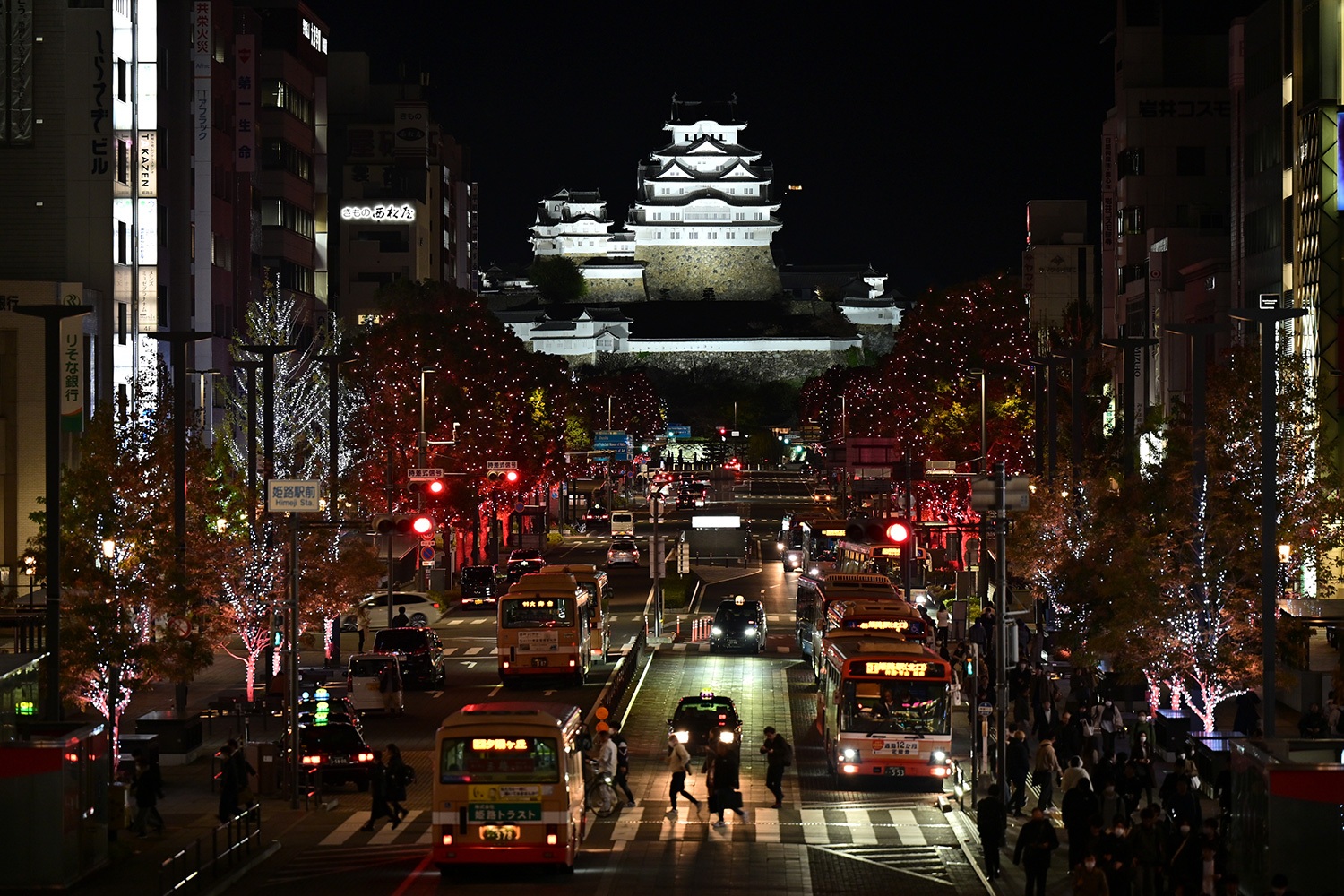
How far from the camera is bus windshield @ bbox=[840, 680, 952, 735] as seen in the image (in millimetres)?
30125

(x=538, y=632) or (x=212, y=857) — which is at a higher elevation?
(x=538, y=632)

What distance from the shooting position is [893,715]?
30.1 m

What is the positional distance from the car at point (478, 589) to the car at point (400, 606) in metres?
5.43

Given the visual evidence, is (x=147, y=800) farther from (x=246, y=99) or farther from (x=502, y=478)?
(x=246, y=99)

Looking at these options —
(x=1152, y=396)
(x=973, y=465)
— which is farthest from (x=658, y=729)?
(x=1152, y=396)

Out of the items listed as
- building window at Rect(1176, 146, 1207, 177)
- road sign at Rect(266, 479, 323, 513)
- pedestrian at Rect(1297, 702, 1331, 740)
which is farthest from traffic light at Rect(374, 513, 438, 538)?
building window at Rect(1176, 146, 1207, 177)

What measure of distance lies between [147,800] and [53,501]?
4.87 meters

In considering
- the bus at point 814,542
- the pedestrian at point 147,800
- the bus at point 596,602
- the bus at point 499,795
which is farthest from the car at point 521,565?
the bus at point 499,795

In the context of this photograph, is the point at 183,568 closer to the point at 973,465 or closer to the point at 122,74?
the point at 973,465

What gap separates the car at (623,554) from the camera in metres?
81.7

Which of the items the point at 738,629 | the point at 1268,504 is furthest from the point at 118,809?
the point at 738,629

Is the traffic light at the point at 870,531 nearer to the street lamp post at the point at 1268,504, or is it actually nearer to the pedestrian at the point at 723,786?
the pedestrian at the point at 723,786

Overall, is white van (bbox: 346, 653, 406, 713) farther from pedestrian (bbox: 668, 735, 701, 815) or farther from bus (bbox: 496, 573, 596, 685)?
pedestrian (bbox: 668, 735, 701, 815)

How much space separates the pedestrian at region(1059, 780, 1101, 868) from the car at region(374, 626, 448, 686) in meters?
23.0
